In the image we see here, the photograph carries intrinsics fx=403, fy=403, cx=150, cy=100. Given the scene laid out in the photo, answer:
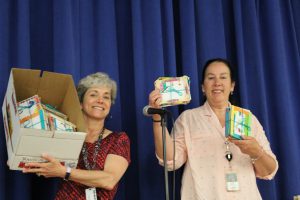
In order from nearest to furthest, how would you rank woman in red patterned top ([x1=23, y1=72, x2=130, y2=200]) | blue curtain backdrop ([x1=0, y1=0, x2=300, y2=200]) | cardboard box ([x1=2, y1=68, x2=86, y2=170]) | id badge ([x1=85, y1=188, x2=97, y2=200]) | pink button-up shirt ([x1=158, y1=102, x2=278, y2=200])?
cardboard box ([x1=2, y1=68, x2=86, y2=170]), woman in red patterned top ([x1=23, y1=72, x2=130, y2=200]), id badge ([x1=85, y1=188, x2=97, y2=200]), pink button-up shirt ([x1=158, y1=102, x2=278, y2=200]), blue curtain backdrop ([x1=0, y1=0, x2=300, y2=200])

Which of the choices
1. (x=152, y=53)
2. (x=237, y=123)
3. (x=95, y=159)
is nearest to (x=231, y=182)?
(x=237, y=123)

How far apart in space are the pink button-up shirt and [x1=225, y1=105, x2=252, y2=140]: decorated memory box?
0.22 metres

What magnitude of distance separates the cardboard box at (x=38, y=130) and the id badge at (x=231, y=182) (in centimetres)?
78

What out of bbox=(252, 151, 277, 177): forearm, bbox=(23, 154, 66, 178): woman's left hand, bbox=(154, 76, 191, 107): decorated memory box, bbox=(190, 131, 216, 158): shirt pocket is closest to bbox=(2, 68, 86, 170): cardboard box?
bbox=(23, 154, 66, 178): woman's left hand

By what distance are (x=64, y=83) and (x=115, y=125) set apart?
514 mm

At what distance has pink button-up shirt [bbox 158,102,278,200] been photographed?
6.56 ft

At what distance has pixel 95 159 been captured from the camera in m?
1.84

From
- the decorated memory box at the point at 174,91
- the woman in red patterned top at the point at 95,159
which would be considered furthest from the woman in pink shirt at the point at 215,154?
the woman in red patterned top at the point at 95,159

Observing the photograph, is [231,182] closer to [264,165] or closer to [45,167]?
[264,165]

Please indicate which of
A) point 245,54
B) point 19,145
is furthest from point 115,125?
point 245,54

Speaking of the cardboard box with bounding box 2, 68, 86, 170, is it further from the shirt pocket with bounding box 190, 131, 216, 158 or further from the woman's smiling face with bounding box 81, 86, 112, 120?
the shirt pocket with bounding box 190, 131, 216, 158

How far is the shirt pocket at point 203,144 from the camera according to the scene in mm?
2080

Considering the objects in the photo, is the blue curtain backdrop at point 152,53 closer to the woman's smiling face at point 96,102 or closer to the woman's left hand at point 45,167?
the woman's smiling face at point 96,102

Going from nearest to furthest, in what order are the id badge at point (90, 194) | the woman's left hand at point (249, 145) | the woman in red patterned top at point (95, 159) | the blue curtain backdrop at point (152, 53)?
the woman in red patterned top at point (95, 159) < the id badge at point (90, 194) < the woman's left hand at point (249, 145) < the blue curtain backdrop at point (152, 53)
